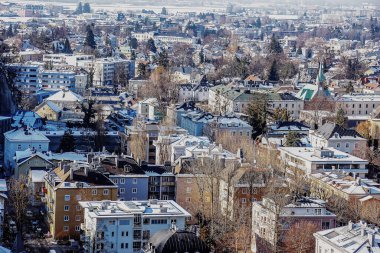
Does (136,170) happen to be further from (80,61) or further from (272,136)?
(80,61)

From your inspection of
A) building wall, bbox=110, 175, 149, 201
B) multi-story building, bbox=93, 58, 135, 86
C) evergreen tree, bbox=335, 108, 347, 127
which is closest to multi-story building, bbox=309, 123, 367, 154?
evergreen tree, bbox=335, 108, 347, 127

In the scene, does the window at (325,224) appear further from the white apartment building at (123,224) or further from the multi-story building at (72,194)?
the multi-story building at (72,194)

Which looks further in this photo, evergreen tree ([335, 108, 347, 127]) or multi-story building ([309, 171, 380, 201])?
evergreen tree ([335, 108, 347, 127])

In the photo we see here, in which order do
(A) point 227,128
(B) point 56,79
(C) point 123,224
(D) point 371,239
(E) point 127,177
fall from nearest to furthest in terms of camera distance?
1. (D) point 371,239
2. (C) point 123,224
3. (E) point 127,177
4. (A) point 227,128
5. (B) point 56,79

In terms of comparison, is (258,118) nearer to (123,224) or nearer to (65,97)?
(65,97)

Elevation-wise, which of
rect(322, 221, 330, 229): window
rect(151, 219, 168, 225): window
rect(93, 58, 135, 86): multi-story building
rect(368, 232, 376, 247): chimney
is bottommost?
rect(93, 58, 135, 86): multi-story building

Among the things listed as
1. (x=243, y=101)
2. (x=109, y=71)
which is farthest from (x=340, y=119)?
(x=109, y=71)

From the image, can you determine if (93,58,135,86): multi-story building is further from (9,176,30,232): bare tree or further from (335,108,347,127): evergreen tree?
(9,176,30,232): bare tree
